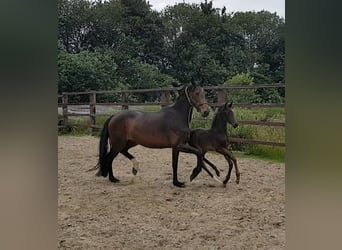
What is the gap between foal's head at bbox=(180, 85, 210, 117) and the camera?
1.55 m

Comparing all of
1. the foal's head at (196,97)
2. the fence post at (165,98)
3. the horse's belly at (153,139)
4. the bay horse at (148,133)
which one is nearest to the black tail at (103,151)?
the bay horse at (148,133)

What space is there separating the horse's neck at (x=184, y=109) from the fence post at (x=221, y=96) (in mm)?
132

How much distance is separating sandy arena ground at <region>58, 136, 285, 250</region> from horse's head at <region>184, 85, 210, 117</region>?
0.78ft

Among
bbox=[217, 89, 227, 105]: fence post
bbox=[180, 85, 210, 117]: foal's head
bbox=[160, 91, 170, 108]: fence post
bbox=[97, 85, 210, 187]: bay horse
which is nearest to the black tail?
bbox=[97, 85, 210, 187]: bay horse

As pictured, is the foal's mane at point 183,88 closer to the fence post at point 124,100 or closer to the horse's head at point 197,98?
the horse's head at point 197,98

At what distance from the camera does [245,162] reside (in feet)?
5.49

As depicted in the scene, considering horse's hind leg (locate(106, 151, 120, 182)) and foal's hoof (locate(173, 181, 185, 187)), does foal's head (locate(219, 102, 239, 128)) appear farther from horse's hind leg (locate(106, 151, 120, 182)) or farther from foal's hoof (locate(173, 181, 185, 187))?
horse's hind leg (locate(106, 151, 120, 182))

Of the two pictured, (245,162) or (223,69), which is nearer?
(223,69)

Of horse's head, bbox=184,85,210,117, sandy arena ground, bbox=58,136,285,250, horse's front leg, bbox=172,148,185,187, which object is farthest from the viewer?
horse's front leg, bbox=172,148,185,187

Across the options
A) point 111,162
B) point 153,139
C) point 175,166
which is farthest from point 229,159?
point 111,162

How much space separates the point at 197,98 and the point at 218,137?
21 centimetres
